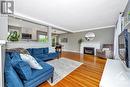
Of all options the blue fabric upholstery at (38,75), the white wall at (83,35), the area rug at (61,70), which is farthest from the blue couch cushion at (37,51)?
the white wall at (83,35)

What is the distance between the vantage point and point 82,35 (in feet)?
28.5

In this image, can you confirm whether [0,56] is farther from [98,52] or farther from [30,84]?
[98,52]

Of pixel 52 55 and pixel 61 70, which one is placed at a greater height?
pixel 52 55

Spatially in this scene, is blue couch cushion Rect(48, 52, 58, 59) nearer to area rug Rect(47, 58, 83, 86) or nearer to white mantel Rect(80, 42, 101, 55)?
area rug Rect(47, 58, 83, 86)

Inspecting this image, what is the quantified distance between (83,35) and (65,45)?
9.49 ft

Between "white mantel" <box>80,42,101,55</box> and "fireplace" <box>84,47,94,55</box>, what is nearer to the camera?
"white mantel" <box>80,42,101,55</box>

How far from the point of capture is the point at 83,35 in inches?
339

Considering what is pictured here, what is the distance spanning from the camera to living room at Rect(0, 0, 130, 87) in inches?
55.3

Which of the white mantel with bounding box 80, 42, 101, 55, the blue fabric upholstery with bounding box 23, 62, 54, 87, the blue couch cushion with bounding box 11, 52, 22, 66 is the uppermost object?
the white mantel with bounding box 80, 42, 101, 55

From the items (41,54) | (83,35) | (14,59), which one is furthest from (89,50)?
(14,59)

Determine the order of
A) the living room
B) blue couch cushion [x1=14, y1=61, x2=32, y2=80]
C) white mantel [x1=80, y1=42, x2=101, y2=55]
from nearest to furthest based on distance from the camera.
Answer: the living room → blue couch cushion [x1=14, y1=61, x2=32, y2=80] → white mantel [x1=80, y1=42, x2=101, y2=55]

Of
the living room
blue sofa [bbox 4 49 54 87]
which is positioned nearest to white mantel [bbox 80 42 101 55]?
the living room

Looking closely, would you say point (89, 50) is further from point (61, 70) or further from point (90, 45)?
point (61, 70)

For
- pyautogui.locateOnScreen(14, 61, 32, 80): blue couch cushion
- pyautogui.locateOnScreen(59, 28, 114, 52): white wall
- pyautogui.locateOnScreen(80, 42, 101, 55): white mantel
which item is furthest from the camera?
pyautogui.locateOnScreen(80, 42, 101, 55): white mantel
